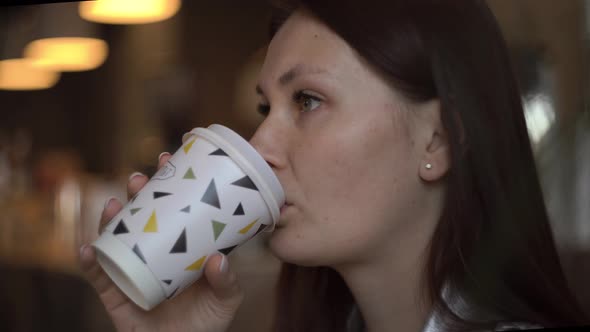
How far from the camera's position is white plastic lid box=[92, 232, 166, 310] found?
0.74 meters

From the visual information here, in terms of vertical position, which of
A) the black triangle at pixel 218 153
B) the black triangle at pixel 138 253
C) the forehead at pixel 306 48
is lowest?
the black triangle at pixel 138 253

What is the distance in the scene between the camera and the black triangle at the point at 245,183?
0.77m

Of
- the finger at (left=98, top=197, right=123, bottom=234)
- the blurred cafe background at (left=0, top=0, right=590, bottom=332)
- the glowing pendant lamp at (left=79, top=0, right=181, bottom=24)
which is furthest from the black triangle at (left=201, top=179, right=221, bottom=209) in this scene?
the glowing pendant lamp at (left=79, top=0, right=181, bottom=24)

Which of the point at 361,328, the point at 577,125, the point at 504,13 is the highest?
the point at 504,13


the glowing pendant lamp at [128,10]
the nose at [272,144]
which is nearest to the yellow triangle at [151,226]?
the nose at [272,144]

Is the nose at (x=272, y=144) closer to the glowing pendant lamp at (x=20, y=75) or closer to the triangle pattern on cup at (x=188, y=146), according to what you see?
the triangle pattern on cup at (x=188, y=146)

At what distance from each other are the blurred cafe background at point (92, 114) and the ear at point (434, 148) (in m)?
0.34

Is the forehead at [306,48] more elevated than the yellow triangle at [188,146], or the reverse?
the forehead at [306,48]

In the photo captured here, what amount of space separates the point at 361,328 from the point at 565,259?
13.9 inches

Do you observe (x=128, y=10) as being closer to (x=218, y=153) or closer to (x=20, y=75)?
(x=20, y=75)

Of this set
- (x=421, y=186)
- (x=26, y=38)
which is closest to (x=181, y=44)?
(x=26, y=38)

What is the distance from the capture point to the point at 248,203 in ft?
2.56

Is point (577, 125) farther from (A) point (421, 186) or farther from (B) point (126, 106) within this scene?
(B) point (126, 106)

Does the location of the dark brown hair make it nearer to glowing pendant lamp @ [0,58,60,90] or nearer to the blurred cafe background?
the blurred cafe background
